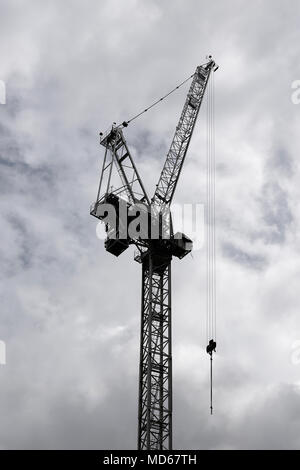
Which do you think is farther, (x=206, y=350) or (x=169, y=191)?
(x=169, y=191)

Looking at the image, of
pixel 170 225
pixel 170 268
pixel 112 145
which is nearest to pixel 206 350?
pixel 170 268

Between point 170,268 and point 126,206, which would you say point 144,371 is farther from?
point 126,206

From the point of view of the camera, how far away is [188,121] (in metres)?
88.5

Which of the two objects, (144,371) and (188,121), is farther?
(188,121)

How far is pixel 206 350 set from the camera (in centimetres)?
7275

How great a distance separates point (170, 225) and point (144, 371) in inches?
706
